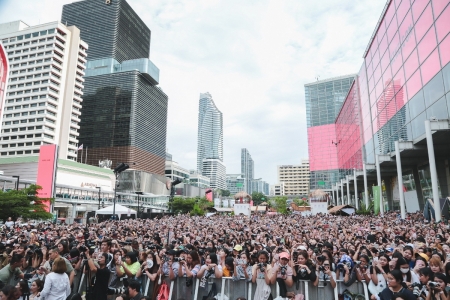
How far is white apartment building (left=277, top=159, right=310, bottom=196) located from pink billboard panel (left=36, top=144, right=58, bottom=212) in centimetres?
15997

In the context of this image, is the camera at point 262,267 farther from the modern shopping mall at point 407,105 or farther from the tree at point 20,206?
the tree at point 20,206

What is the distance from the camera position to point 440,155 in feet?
90.3

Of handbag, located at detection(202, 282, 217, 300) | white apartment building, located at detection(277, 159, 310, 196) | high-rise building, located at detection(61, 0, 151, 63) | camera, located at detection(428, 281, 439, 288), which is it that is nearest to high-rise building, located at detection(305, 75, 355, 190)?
white apartment building, located at detection(277, 159, 310, 196)

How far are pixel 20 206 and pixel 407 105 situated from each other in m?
34.3

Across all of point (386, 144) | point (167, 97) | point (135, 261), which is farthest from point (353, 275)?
point (167, 97)

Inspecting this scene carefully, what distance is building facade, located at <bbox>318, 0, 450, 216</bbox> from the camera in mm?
21281

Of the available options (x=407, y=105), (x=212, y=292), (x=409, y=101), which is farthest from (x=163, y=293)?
(x=407, y=105)

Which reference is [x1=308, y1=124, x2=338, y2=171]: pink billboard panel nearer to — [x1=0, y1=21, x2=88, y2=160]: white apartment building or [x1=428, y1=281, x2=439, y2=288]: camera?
[x1=0, y1=21, x2=88, y2=160]: white apartment building

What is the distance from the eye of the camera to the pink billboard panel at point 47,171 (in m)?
43.8

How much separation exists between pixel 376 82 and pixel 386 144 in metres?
7.97

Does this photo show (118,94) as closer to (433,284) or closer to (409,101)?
(409,101)

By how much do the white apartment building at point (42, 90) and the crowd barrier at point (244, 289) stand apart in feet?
303

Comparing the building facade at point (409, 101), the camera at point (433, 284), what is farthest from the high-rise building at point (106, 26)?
the camera at point (433, 284)

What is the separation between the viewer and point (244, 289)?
6664mm
